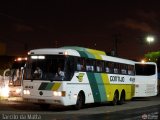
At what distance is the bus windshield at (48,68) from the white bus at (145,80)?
13.5 metres

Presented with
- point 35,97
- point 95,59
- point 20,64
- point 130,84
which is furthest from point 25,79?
point 130,84

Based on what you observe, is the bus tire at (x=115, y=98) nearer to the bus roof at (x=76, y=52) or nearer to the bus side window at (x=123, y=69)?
the bus side window at (x=123, y=69)

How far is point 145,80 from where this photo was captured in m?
39.1

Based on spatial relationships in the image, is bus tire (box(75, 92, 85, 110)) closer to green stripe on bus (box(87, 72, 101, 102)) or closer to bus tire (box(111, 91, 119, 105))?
green stripe on bus (box(87, 72, 101, 102))

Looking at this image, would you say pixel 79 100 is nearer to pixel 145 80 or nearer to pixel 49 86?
pixel 49 86

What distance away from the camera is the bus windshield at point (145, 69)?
39.4 m

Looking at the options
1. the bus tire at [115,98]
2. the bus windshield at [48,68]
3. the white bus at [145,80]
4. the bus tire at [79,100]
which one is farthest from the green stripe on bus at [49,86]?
→ the white bus at [145,80]

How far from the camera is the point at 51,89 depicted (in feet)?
82.1

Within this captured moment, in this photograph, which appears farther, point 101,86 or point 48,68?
point 101,86

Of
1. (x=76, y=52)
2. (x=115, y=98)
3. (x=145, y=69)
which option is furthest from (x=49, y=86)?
(x=145, y=69)

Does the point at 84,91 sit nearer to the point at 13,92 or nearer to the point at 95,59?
the point at 95,59

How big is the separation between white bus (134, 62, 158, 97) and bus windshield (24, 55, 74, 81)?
13452 millimetres

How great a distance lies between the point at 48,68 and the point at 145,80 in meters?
15.2

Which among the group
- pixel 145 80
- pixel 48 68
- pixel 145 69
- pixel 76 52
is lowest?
pixel 145 80
